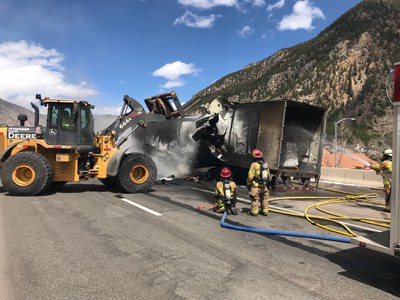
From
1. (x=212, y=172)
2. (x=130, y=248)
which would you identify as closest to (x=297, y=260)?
(x=130, y=248)

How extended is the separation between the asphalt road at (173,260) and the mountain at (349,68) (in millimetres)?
68965

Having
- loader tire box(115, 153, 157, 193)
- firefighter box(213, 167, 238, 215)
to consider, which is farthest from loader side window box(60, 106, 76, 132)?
firefighter box(213, 167, 238, 215)

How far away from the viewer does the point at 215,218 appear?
704 cm

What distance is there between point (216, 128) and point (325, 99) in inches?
3193

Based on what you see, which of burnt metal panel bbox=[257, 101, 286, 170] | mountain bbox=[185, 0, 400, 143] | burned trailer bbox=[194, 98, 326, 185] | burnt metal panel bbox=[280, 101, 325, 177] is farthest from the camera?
mountain bbox=[185, 0, 400, 143]

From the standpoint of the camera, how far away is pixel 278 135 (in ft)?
36.4

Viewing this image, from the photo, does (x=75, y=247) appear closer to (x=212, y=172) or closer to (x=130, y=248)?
(x=130, y=248)

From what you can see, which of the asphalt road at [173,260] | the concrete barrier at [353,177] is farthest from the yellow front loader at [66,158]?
the concrete barrier at [353,177]

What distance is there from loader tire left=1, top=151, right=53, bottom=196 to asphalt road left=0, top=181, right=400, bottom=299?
185cm

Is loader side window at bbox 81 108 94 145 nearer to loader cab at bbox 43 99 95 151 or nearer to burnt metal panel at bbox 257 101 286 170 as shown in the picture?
loader cab at bbox 43 99 95 151

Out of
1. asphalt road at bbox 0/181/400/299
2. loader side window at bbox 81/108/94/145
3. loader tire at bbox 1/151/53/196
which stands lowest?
asphalt road at bbox 0/181/400/299

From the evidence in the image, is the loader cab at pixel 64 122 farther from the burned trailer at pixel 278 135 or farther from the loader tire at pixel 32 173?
the burned trailer at pixel 278 135

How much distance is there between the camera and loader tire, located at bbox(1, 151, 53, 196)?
29.9ft

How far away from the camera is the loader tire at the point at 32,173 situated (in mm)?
→ 9125
